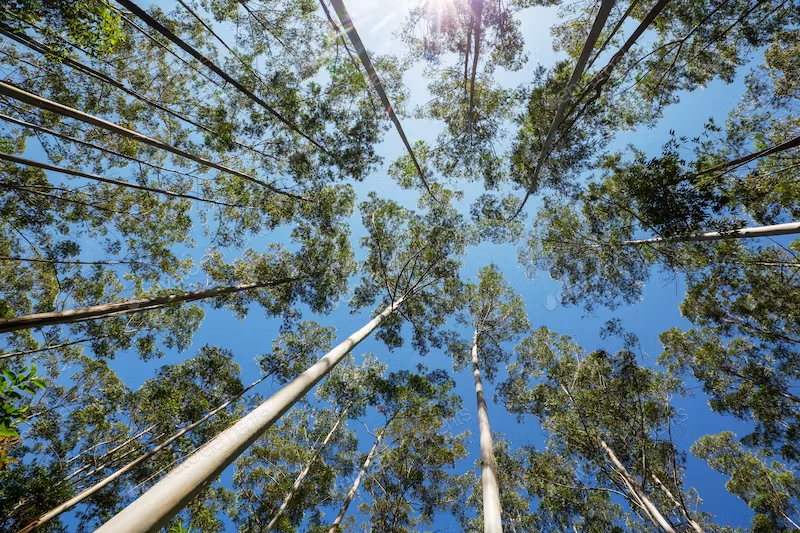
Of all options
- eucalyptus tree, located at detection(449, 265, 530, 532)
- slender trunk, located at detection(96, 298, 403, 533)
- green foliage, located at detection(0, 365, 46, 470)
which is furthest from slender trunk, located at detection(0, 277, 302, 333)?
eucalyptus tree, located at detection(449, 265, 530, 532)

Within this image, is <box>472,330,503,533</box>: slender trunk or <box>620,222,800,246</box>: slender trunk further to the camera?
<box>620,222,800,246</box>: slender trunk

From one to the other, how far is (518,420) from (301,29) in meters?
16.4

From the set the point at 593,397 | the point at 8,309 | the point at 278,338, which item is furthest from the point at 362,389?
the point at 8,309

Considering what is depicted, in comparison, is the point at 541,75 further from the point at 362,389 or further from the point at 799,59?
the point at 362,389

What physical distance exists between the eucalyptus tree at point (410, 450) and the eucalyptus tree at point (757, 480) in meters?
10.7

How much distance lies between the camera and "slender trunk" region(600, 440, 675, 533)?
24.2 ft

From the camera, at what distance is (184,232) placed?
34.4ft

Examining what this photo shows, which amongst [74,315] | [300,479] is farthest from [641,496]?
[74,315]

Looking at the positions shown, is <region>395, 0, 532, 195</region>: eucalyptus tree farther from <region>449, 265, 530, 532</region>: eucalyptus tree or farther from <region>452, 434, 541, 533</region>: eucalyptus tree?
<region>452, 434, 541, 533</region>: eucalyptus tree

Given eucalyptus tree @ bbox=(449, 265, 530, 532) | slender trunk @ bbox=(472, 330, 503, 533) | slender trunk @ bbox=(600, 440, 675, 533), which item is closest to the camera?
slender trunk @ bbox=(472, 330, 503, 533)

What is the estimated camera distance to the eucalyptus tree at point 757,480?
35.8ft

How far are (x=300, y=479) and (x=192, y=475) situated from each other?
1004 centimetres

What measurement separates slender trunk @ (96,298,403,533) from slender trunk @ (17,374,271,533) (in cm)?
616

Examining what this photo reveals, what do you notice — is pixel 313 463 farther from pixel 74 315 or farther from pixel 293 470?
pixel 74 315
